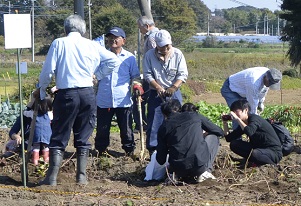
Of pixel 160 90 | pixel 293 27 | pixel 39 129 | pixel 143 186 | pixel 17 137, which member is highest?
pixel 293 27

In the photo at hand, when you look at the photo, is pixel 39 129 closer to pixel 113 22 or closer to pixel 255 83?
pixel 255 83

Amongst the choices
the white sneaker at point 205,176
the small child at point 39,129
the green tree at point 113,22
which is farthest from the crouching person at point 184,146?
the green tree at point 113,22

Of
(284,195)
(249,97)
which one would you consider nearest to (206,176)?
(284,195)

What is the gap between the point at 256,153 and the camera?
8594 mm

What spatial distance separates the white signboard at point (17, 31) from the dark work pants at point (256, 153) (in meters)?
2.94

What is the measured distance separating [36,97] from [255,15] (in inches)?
4557

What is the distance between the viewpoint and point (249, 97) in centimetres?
935

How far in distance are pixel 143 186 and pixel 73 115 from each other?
121 cm

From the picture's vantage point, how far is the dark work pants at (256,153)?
860 cm

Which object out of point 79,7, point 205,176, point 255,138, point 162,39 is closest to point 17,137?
point 162,39

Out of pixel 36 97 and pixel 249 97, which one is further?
pixel 249 97

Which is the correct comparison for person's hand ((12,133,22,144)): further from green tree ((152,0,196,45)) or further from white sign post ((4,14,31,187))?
green tree ((152,0,196,45))

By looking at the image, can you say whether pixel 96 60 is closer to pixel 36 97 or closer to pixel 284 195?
pixel 36 97

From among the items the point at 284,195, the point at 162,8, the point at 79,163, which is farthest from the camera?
the point at 162,8
